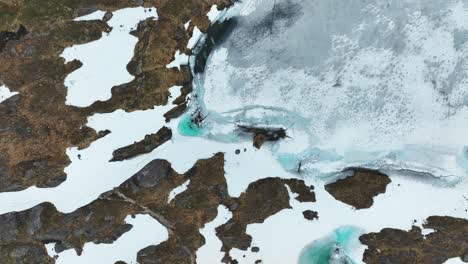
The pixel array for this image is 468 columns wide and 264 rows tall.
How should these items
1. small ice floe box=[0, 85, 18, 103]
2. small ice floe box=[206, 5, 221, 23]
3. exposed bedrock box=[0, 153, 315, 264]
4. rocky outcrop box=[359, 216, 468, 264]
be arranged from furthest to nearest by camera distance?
1. small ice floe box=[206, 5, 221, 23]
2. exposed bedrock box=[0, 153, 315, 264]
3. small ice floe box=[0, 85, 18, 103]
4. rocky outcrop box=[359, 216, 468, 264]

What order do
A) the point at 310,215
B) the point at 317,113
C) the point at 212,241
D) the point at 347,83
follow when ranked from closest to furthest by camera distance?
the point at 347,83
the point at 317,113
the point at 310,215
the point at 212,241

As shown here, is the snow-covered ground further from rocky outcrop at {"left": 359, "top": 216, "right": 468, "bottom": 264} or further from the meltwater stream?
rocky outcrop at {"left": 359, "top": 216, "right": 468, "bottom": 264}

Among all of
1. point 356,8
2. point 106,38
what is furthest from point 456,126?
point 106,38

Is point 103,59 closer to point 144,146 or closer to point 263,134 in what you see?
point 144,146

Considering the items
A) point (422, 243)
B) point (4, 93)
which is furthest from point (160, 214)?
point (422, 243)

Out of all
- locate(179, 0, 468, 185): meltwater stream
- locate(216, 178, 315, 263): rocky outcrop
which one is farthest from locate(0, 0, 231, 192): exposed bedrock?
locate(216, 178, 315, 263): rocky outcrop
